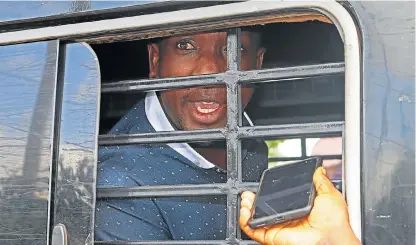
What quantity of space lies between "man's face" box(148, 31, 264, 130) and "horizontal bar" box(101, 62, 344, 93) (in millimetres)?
508

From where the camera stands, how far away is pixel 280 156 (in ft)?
12.6

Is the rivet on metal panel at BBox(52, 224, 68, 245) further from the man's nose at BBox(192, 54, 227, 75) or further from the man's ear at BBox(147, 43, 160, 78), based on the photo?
the man's ear at BBox(147, 43, 160, 78)

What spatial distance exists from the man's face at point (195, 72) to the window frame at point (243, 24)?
1.93 feet

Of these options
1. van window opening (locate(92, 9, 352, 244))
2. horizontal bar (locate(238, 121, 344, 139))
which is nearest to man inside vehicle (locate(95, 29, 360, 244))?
van window opening (locate(92, 9, 352, 244))

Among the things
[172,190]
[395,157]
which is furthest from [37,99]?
[395,157]

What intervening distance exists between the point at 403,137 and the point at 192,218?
102cm

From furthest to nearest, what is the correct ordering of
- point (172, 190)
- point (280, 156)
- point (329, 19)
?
point (280, 156)
point (172, 190)
point (329, 19)

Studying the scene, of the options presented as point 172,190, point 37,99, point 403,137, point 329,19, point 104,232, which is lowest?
point 104,232

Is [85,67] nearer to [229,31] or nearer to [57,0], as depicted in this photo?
[57,0]

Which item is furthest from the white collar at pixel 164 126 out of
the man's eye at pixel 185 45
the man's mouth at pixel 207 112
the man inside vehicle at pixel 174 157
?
the man's eye at pixel 185 45

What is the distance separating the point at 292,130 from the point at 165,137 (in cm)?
32

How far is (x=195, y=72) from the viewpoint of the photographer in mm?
2363

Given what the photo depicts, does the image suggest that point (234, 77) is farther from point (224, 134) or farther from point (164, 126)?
point (164, 126)

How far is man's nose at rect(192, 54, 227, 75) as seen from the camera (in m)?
2.34
